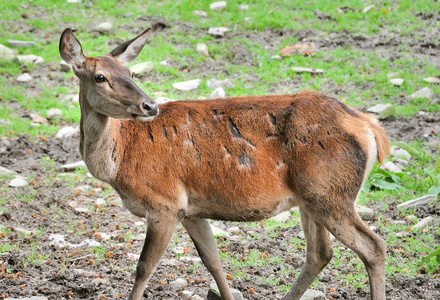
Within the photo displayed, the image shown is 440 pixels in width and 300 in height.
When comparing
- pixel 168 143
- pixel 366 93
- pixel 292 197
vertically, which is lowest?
pixel 366 93

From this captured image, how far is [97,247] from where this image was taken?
660 cm

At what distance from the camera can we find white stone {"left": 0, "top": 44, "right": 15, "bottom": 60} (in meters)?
11.3

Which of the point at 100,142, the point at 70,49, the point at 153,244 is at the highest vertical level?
the point at 70,49

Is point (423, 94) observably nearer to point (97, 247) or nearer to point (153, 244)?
point (97, 247)

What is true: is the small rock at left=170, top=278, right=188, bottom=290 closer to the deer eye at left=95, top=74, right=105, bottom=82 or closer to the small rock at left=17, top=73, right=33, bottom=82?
the deer eye at left=95, top=74, right=105, bottom=82

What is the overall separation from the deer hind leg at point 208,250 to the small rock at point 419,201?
2.81 m

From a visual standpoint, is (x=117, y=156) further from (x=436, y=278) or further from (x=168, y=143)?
(x=436, y=278)

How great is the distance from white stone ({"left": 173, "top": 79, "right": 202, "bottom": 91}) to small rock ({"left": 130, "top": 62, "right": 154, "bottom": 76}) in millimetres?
719

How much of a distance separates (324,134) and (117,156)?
174cm

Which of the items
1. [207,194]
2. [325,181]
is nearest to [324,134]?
[325,181]

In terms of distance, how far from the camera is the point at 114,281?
596cm

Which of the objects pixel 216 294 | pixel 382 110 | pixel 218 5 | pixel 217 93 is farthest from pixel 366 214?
pixel 218 5

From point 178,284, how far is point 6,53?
279 inches

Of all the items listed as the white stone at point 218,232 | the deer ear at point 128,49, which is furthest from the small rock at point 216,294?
the deer ear at point 128,49
